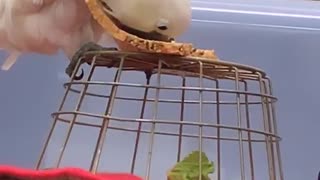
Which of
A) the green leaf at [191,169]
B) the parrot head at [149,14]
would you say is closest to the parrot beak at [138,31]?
the parrot head at [149,14]

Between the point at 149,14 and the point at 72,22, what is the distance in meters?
0.08

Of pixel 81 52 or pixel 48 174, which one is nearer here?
pixel 48 174

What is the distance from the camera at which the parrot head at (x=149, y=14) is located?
533 mm

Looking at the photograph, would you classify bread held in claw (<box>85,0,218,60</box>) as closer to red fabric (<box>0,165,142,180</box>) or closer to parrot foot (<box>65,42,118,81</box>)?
parrot foot (<box>65,42,118,81</box>)

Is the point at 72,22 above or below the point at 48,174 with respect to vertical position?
above

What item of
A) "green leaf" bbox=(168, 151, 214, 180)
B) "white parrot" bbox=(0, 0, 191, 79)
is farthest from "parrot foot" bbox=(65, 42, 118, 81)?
"green leaf" bbox=(168, 151, 214, 180)

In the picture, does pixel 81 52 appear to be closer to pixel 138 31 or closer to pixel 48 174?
pixel 138 31

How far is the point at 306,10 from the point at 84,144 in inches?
15.4

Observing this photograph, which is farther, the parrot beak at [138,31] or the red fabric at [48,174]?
the parrot beak at [138,31]

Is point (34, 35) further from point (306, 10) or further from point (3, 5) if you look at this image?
point (306, 10)

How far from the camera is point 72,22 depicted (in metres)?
0.57

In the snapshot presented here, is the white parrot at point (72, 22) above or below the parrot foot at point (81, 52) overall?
above

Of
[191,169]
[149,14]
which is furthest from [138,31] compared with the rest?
[191,169]

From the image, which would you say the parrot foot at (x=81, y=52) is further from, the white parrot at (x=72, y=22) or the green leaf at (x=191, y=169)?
the green leaf at (x=191, y=169)
